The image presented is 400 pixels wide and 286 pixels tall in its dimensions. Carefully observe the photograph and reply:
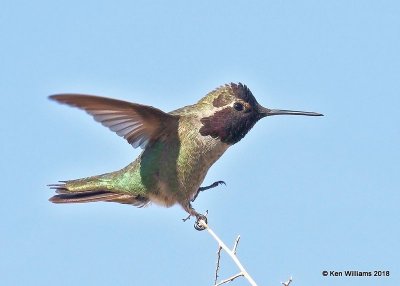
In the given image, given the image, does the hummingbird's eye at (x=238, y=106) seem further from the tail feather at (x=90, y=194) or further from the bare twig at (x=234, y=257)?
the bare twig at (x=234, y=257)

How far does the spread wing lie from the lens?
604cm

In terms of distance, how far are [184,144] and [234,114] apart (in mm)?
702

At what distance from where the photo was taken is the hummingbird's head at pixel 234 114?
25.5ft

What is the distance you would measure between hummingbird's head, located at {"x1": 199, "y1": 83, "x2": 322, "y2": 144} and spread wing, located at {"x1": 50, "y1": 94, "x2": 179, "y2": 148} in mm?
462

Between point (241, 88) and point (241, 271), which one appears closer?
point (241, 271)

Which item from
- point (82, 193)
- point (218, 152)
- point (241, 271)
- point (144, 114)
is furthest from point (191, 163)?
point (241, 271)

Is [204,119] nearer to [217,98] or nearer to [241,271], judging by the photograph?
[217,98]

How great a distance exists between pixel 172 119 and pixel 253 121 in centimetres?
97

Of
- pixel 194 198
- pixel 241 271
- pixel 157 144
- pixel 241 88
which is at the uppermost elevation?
pixel 241 88

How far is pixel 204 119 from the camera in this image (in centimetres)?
784

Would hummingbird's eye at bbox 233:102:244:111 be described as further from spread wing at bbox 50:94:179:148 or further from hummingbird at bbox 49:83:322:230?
spread wing at bbox 50:94:179:148

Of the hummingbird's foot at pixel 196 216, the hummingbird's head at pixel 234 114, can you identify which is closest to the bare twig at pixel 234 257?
the hummingbird's foot at pixel 196 216

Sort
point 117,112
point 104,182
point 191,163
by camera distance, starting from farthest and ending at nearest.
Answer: point 104,182 < point 191,163 < point 117,112

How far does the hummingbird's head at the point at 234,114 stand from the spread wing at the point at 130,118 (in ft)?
1.51
